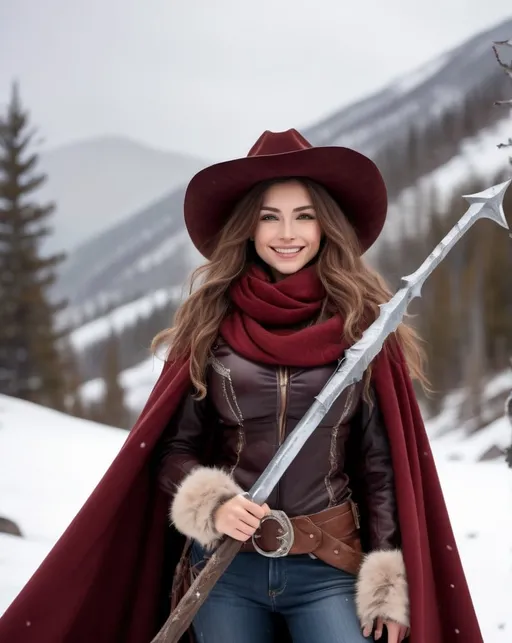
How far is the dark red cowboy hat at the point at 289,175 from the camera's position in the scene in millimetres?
1642

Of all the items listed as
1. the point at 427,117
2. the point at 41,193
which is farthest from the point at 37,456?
the point at 427,117

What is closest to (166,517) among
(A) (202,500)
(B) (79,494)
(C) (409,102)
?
(A) (202,500)

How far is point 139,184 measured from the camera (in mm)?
27375

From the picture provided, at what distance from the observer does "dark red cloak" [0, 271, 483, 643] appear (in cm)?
160

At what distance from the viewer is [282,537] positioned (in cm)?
149

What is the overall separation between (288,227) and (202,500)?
26.4 inches

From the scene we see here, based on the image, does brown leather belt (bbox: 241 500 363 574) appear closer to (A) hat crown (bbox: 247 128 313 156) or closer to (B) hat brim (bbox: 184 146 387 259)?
(B) hat brim (bbox: 184 146 387 259)

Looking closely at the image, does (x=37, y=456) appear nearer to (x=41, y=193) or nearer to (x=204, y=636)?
(x=204, y=636)

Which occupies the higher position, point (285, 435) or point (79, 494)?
point (285, 435)

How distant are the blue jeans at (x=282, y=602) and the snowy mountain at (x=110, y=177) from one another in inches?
819

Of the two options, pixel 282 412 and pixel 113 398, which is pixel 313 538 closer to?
pixel 282 412

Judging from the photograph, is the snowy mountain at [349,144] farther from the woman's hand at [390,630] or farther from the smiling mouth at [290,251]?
the woman's hand at [390,630]

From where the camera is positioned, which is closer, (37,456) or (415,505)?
(415,505)

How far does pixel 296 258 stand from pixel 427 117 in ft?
81.1
